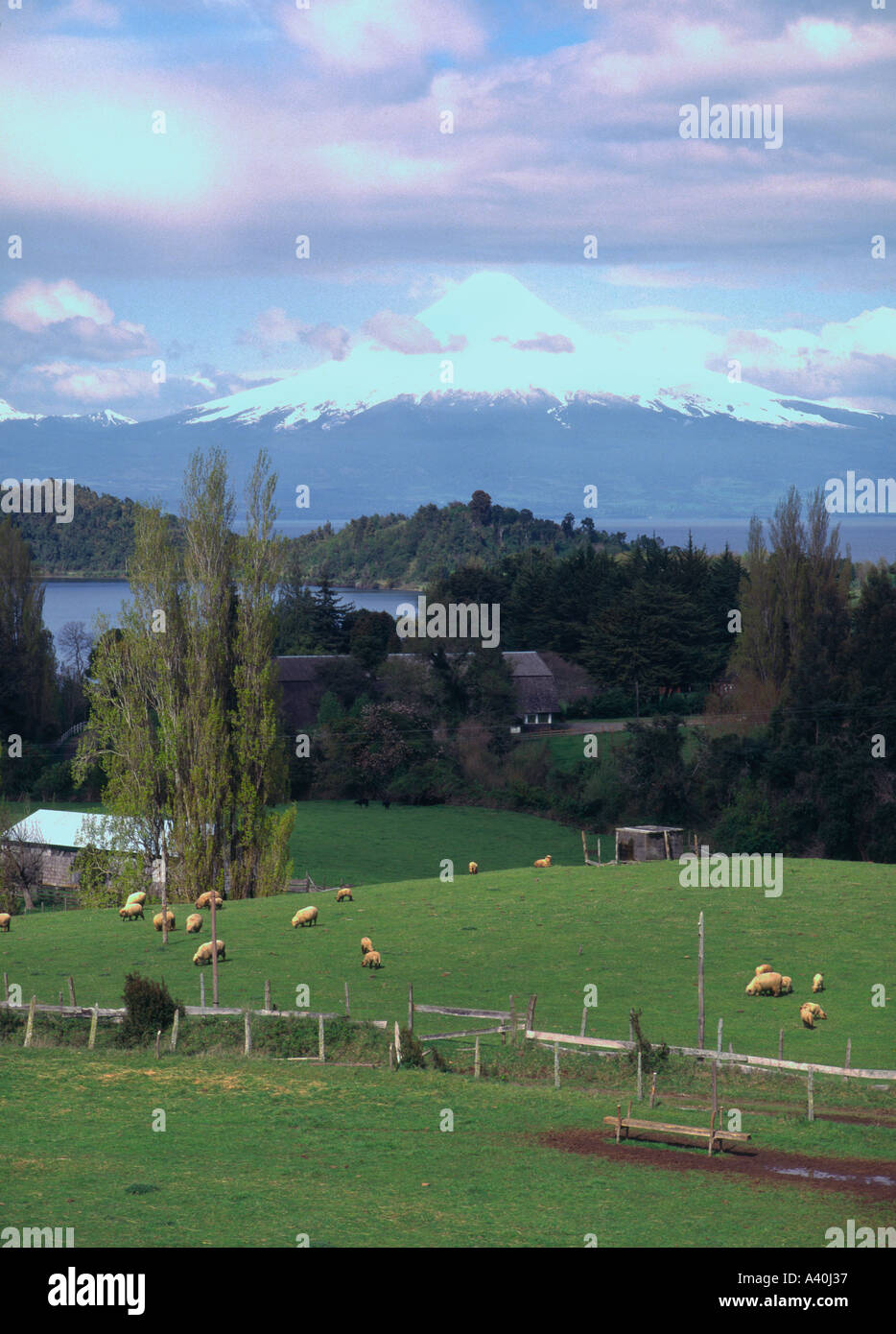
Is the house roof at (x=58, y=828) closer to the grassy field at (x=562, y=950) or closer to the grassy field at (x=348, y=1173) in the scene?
the grassy field at (x=562, y=950)

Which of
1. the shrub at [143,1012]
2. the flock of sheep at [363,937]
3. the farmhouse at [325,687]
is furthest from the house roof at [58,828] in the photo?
the shrub at [143,1012]

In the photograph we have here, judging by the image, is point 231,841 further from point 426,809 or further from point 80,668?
point 80,668

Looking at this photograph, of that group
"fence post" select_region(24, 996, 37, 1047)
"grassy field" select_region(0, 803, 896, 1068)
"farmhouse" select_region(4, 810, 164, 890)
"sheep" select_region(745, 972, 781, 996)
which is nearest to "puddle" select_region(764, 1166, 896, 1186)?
"grassy field" select_region(0, 803, 896, 1068)

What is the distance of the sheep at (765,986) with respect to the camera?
1533 inches

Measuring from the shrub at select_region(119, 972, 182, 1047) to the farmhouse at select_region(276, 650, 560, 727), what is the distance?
2577 inches

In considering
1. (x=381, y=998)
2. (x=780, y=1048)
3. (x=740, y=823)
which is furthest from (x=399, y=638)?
(x=780, y=1048)

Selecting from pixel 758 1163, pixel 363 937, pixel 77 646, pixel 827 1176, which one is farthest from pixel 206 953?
pixel 77 646

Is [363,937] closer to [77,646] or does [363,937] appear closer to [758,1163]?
[758,1163]

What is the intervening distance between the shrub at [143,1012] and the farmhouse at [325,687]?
2577 inches

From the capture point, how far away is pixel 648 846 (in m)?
64.8

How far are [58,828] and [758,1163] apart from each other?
179 ft

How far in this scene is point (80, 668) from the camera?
115 metres

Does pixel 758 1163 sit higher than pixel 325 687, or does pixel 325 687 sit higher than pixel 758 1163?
pixel 325 687

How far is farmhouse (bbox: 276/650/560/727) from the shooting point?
4081 inches
